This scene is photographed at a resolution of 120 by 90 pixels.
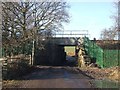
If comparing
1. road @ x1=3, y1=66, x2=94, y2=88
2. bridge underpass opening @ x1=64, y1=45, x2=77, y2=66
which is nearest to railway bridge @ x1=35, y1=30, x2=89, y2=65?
bridge underpass opening @ x1=64, y1=45, x2=77, y2=66

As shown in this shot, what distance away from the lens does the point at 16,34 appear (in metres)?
43.8

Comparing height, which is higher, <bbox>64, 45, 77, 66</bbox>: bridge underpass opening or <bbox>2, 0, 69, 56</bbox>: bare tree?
<bbox>2, 0, 69, 56</bbox>: bare tree

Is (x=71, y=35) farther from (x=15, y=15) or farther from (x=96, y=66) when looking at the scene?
(x=96, y=66)

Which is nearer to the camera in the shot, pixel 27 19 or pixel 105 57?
pixel 105 57

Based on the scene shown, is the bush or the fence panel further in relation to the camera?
the fence panel

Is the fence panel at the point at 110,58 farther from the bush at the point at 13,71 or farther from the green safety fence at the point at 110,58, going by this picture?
the bush at the point at 13,71

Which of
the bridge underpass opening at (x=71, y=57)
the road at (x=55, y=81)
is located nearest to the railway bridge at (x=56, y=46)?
the bridge underpass opening at (x=71, y=57)

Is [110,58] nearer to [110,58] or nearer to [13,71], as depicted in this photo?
[110,58]

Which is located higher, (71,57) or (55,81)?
(55,81)

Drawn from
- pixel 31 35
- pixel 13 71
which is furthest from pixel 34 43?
pixel 13 71

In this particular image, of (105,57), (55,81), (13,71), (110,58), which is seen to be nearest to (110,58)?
(110,58)

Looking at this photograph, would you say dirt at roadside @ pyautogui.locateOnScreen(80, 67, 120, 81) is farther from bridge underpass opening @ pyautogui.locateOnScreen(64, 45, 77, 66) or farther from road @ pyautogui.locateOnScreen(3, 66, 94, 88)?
bridge underpass opening @ pyautogui.locateOnScreen(64, 45, 77, 66)

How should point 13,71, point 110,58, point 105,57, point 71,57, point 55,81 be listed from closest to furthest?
point 55,81 → point 13,71 → point 110,58 → point 105,57 → point 71,57

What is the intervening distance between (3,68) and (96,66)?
1684 centimetres
